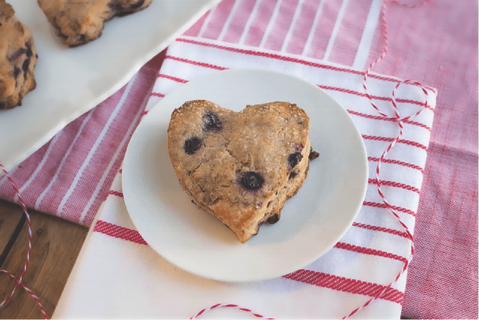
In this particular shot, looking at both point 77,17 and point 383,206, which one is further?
point 77,17

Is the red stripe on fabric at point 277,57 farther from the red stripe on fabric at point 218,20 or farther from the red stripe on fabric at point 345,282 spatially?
the red stripe on fabric at point 345,282

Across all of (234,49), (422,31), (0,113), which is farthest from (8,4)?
(422,31)

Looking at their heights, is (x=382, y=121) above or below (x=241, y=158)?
below

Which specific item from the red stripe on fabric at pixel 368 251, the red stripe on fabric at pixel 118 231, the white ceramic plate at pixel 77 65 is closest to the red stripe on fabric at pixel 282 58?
the white ceramic plate at pixel 77 65

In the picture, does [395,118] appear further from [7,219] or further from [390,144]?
[7,219]

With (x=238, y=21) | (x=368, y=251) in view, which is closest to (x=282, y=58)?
(x=238, y=21)

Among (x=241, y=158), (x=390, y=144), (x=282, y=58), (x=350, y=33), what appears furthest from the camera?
(x=350, y=33)
